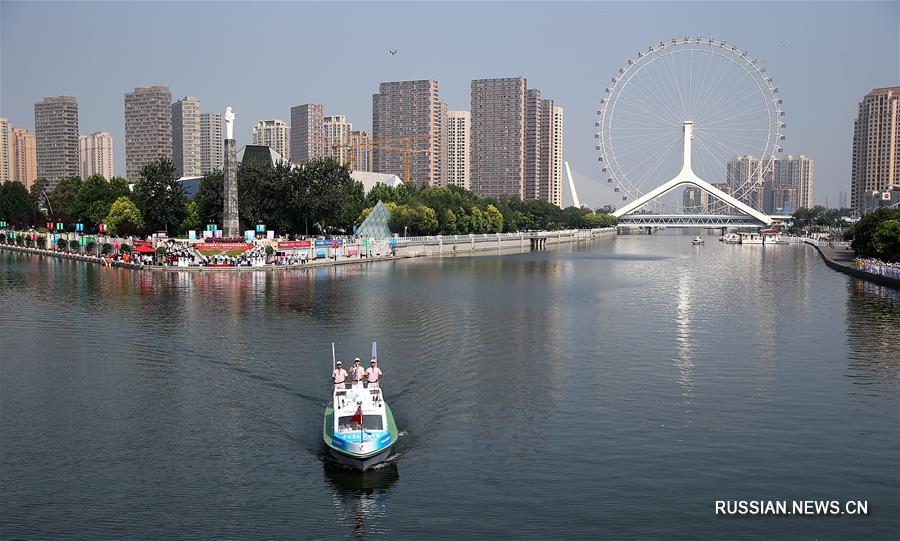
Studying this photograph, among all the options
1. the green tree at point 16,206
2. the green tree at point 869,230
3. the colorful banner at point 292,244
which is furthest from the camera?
the green tree at point 16,206

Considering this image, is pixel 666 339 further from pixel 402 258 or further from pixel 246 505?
pixel 402 258

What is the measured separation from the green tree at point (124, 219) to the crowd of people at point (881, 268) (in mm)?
78366

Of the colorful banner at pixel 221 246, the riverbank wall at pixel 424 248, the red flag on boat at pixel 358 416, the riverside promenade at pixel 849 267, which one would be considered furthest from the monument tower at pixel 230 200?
the red flag on boat at pixel 358 416

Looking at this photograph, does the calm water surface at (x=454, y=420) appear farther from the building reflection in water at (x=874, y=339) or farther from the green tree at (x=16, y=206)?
the green tree at (x=16, y=206)

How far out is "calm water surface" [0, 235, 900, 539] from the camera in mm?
19422

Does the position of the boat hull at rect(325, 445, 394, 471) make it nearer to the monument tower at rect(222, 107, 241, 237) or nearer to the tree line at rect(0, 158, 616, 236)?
the monument tower at rect(222, 107, 241, 237)

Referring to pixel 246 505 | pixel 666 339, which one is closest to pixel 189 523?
pixel 246 505

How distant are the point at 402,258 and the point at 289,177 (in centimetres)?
1702

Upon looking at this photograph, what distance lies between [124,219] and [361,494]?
290 feet

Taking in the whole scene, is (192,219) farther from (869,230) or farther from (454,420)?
(454,420)

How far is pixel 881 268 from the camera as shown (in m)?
73.0

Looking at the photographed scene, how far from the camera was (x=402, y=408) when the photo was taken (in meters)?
27.9

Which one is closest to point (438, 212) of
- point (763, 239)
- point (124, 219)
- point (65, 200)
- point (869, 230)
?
point (124, 219)

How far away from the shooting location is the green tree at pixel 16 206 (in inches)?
5428
